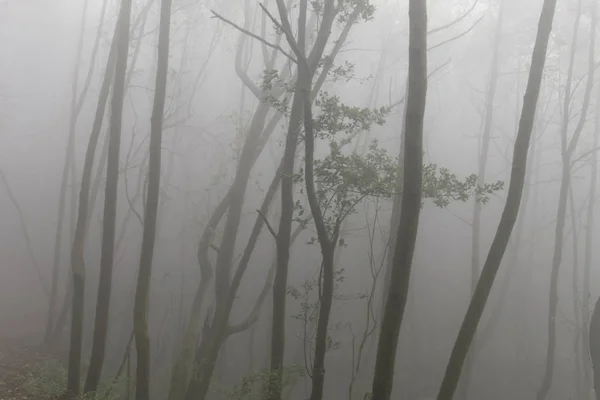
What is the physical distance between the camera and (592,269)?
27938mm

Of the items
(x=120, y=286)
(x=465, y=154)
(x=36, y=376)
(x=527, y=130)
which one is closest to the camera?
(x=527, y=130)

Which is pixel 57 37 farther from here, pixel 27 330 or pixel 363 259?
pixel 363 259

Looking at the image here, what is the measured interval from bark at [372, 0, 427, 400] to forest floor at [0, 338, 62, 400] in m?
7.17

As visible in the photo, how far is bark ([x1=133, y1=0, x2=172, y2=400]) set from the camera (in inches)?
328

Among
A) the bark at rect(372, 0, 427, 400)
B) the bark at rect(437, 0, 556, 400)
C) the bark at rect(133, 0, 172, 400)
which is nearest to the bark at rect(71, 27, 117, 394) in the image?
→ the bark at rect(133, 0, 172, 400)

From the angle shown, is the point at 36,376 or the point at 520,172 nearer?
the point at 520,172

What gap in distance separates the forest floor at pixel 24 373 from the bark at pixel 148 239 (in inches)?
110

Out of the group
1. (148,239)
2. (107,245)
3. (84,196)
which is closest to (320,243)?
(148,239)

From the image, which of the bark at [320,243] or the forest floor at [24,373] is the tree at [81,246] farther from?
the bark at [320,243]

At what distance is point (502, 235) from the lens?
698 centimetres

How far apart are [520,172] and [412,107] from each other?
7.27 ft

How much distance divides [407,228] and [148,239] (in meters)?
4.55

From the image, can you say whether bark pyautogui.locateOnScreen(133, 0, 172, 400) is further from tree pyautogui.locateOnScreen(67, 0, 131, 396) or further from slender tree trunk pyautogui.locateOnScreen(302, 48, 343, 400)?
slender tree trunk pyautogui.locateOnScreen(302, 48, 343, 400)

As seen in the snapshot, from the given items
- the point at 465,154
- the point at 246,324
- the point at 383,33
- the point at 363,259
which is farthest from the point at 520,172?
the point at 465,154
